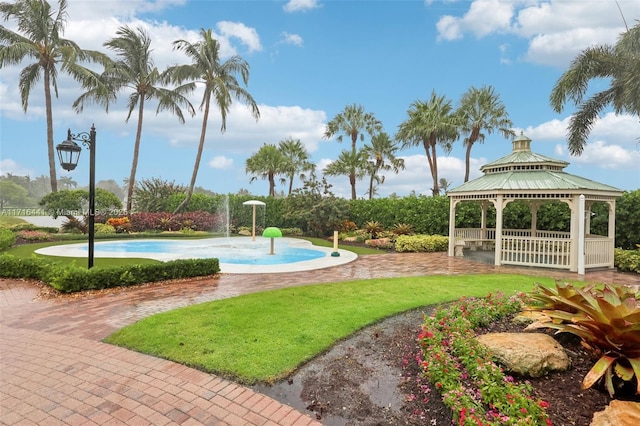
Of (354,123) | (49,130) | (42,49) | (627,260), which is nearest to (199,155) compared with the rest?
(49,130)

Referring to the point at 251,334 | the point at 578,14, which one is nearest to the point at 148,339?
the point at 251,334

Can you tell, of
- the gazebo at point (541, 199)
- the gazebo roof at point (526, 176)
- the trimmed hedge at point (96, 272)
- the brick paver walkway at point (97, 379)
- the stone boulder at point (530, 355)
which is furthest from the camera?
the gazebo roof at point (526, 176)

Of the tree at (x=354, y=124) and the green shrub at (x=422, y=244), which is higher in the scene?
the tree at (x=354, y=124)

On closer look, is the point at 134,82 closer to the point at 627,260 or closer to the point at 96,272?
the point at 96,272

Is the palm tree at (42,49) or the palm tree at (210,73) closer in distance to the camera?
the palm tree at (42,49)

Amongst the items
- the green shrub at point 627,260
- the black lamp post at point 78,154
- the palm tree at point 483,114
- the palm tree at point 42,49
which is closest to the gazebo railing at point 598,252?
the green shrub at point 627,260

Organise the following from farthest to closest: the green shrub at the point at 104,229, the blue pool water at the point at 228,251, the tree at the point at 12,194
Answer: the tree at the point at 12,194
the green shrub at the point at 104,229
the blue pool water at the point at 228,251

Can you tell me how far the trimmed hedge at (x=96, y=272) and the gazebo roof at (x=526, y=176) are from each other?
1003 cm

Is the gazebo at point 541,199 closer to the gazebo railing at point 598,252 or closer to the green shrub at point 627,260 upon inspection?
the gazebo railing at point 598,252

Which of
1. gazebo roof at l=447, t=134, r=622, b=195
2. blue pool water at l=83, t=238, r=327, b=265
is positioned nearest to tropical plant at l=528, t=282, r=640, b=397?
gazebo roof at l=447, t=134, r=622, b=195

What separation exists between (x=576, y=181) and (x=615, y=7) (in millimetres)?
6090

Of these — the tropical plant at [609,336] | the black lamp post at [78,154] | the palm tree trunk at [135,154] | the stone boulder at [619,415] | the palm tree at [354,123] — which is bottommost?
the stone boulder at [619,415]

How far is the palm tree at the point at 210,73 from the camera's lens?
2331 cm

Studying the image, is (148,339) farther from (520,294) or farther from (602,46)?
(602,46)
